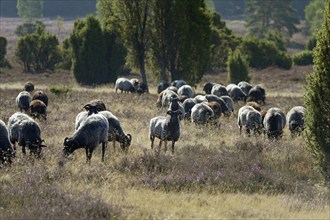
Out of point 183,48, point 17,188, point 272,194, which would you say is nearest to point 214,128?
point 272,194

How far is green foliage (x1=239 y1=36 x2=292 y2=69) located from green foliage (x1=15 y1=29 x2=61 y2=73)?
23849mm

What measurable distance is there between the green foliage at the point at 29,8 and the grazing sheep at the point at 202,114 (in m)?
123

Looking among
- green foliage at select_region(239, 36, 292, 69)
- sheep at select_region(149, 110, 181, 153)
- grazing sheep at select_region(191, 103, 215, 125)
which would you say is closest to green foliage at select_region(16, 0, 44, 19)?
green foliage at select_region(239, 36, 292, 69)

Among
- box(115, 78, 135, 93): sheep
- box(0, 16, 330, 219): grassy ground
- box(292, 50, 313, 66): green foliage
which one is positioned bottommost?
box(0, 16, 330, 219): grassy ground

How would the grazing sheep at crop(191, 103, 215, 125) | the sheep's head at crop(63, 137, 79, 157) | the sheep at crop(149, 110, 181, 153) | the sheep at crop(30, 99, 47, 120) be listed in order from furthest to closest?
the sheep at crop(30, 99, 47, 120) → the grazing sheep at crop(191, 103, 215, 125) → the sheep at crop(149, 110, 181, 153) → the sheep's head at crop(63, 137, 79, 157)

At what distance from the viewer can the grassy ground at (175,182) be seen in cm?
1170

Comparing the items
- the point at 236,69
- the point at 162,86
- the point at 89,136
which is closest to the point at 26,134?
the point at 89,136

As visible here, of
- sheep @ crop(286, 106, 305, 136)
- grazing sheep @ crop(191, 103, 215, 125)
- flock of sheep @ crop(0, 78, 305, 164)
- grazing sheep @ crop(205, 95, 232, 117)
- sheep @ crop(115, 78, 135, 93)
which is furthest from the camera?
sheep @ crop(115, 78, 135, 93)

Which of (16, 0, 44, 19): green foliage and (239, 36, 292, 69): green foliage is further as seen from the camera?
(16, 0, 44, 19): green foliage

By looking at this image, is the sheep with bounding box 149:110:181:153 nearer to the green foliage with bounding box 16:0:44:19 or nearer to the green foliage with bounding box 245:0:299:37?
the green foliage with bounding box 245:0:299:37

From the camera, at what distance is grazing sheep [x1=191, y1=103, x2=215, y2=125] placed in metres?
24.8

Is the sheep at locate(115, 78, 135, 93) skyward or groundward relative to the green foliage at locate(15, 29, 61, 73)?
groundward

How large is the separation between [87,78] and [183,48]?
→ 1232 centimetres

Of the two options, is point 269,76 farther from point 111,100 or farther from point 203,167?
point 203,167
